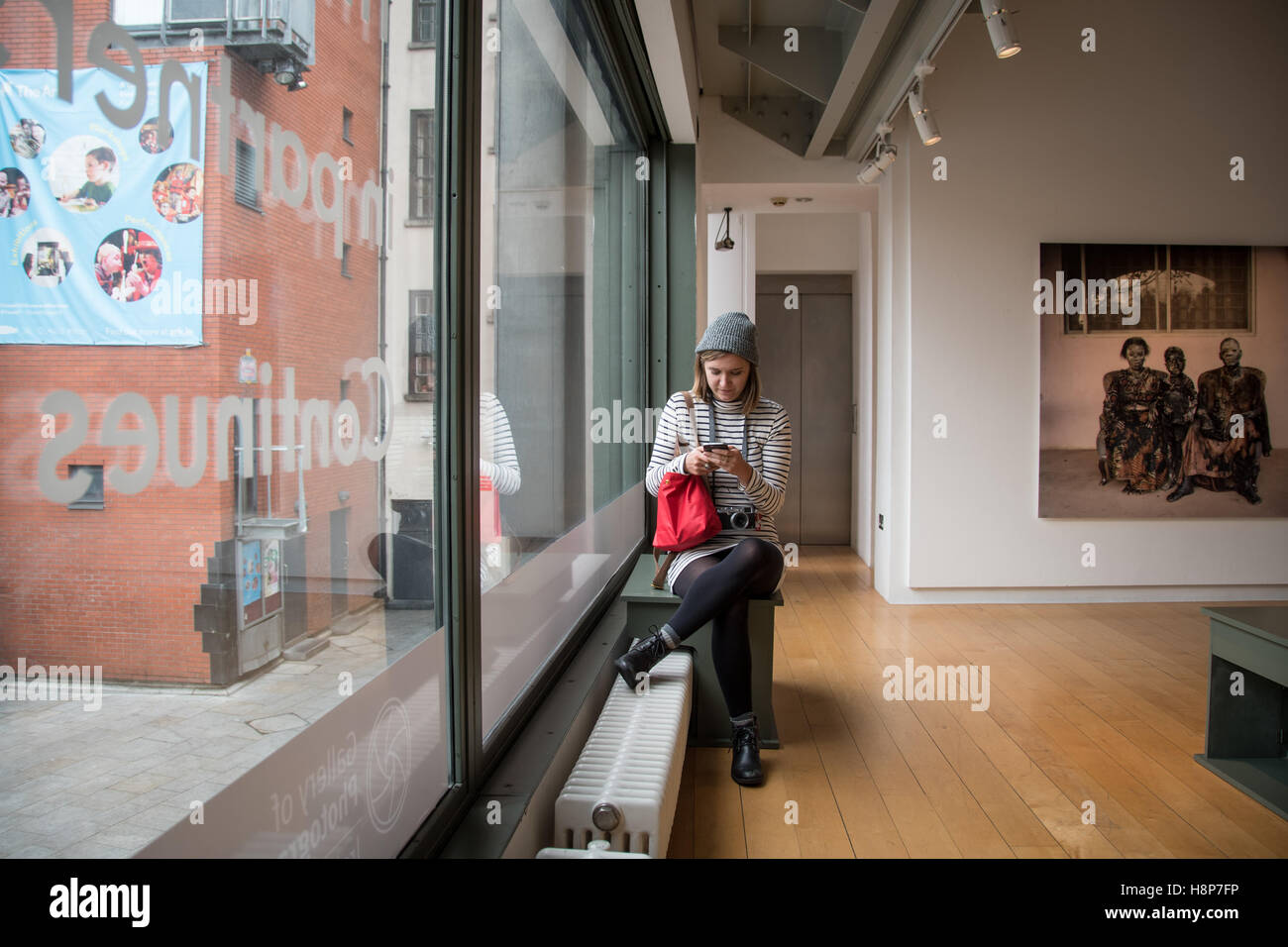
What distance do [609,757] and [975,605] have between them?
408 centimetres

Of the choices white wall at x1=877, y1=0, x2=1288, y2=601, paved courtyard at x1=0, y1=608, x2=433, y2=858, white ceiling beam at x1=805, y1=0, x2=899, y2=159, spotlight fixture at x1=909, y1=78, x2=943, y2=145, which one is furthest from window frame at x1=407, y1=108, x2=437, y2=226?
white wall at x1=877, y1=0, x2=1288, y2=601

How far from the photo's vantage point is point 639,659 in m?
2.83

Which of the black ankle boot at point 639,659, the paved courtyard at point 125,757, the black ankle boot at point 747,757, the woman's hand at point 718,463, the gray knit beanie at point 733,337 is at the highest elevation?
the gray knit beanie at point 733,337

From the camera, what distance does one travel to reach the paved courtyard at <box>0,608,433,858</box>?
666mm

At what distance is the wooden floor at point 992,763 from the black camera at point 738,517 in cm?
77

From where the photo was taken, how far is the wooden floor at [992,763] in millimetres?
2398

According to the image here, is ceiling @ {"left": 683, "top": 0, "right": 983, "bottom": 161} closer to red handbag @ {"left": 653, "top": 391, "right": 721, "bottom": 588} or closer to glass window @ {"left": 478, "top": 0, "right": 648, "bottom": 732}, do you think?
glass window @ {"left": 478, "top": 0, "right": 648, "bottom": 732}

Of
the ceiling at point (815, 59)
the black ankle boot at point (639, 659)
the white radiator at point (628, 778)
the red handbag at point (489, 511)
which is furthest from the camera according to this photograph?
the ceiling at point (815, 59)

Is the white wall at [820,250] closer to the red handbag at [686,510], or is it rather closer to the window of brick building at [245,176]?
the red handbag at [686,510]

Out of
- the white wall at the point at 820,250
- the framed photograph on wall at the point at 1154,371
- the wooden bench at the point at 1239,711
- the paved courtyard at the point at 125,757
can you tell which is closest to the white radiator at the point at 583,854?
the paved courtyard at the point at 125,757

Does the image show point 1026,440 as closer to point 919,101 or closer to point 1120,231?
point 1120,231

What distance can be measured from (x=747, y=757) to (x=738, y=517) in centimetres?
80

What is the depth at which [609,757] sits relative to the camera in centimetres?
218

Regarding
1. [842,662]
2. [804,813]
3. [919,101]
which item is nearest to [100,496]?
[804,813]
